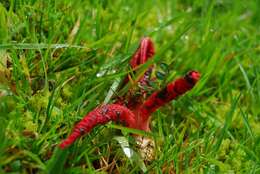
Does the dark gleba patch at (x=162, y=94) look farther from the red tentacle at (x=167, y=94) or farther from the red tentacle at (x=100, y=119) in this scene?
the red tentacle at (x=100, y=119)

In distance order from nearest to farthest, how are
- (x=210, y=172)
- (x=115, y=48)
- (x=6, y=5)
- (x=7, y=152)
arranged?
(x=7, y=152)
(x=210, y=172)
(x=6, y=5)
(x=115, y=48)

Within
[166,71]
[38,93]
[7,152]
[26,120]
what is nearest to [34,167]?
[7,152]

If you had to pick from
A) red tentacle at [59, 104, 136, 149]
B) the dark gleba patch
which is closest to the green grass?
red tentacle at [59, 104, 136, 149]

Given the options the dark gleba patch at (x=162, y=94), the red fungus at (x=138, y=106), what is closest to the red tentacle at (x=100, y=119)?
the red fungus at (x=138, y=106)

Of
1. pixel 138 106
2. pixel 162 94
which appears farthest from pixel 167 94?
pixel 138 106

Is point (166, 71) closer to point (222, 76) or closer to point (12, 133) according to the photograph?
point (222, 76)

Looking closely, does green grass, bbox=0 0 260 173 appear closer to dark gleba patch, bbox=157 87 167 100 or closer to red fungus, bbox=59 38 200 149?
red fungus, bbox=59 38 200 149
